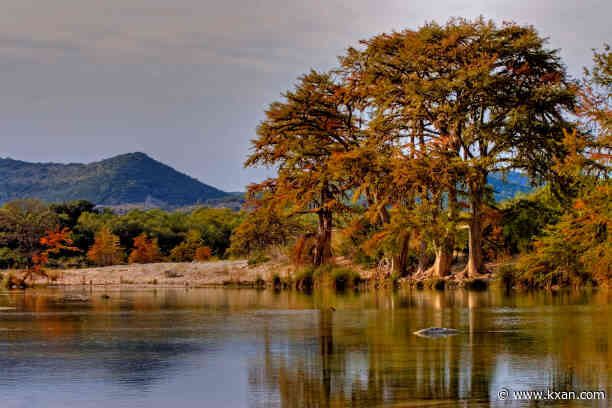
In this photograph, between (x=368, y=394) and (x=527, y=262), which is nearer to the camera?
(x=368, y=394)

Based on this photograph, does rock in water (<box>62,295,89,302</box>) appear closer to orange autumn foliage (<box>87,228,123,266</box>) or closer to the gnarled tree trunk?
the gnarled tree trunk

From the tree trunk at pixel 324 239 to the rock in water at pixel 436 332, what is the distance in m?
23.5

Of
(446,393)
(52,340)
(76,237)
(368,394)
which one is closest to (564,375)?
(446,393)

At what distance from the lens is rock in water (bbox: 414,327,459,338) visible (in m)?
15.0

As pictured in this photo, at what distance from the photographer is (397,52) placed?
35031mm

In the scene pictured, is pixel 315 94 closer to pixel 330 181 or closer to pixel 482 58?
pixel 330 181

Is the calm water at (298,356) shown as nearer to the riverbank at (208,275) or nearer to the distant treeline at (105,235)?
the riverbank at (208,275)

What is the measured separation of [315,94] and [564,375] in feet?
91.3

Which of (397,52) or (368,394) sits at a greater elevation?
(397,52)

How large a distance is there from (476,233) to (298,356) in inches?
842

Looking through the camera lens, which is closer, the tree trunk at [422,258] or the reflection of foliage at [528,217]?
the reflection of foliage at [528,217]

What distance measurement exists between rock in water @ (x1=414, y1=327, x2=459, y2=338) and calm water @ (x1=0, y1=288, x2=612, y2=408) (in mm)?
229

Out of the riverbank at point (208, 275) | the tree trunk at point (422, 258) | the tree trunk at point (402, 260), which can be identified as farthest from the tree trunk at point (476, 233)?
the tree trunk at point (402, 260)

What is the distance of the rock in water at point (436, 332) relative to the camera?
15.0 m
